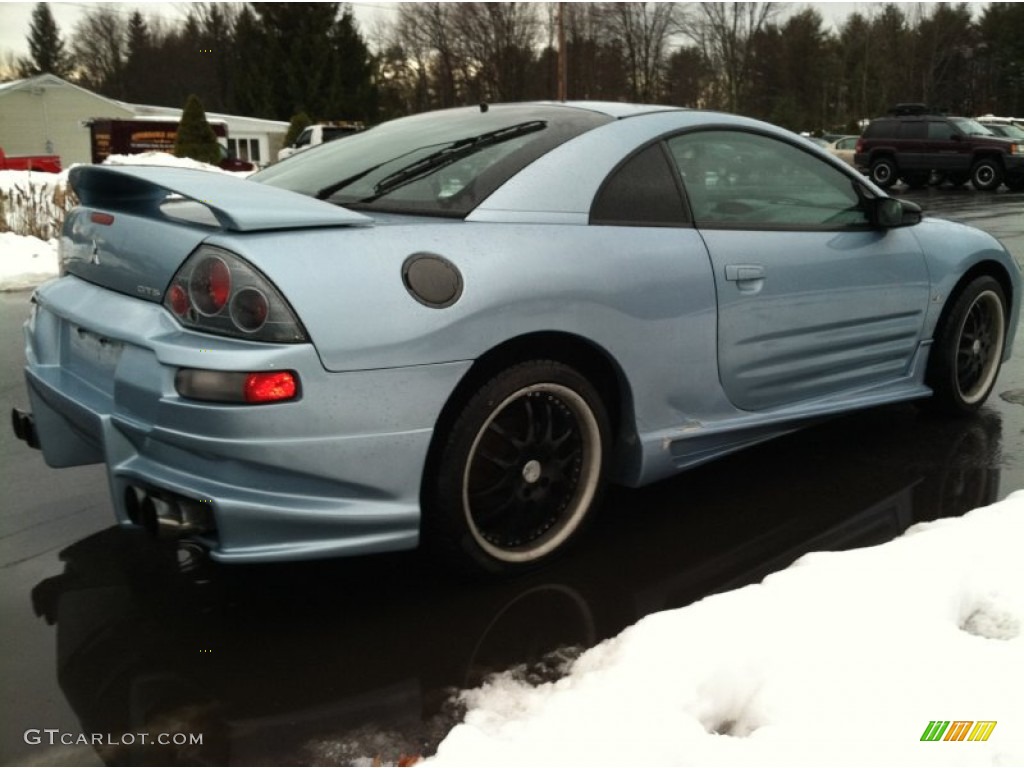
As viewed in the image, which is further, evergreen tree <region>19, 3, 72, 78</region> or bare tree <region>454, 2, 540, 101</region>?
evergreen tree <region>19, 3, 72, 78</region>

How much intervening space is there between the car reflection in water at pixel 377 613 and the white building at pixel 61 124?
45.0 metres

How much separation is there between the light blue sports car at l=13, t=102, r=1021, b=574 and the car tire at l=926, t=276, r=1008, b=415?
45 centimetres

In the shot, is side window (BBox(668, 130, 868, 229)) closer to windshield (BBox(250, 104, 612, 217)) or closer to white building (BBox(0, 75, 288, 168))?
windshield (BBox(250, 104, 612, 217))

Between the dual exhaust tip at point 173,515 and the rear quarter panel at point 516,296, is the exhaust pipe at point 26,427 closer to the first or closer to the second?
the dual exhaust tip at point 173,515

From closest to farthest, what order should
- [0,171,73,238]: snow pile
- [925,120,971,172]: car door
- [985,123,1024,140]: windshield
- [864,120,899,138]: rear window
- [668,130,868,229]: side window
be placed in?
[668,130,868,229]: side window → [0,171,73,238]: snow pile → [925,120,971,172]: car door → [985,123,1024,140]: windshield → [864,120,899,138]: rear window

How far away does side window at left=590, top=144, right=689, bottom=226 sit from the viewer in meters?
3.23

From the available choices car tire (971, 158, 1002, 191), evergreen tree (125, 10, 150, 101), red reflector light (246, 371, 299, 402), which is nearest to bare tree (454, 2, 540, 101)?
evergreen tree (125, 10, 150, 101)

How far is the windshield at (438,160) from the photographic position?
3137 mm

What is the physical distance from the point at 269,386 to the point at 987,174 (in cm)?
2560

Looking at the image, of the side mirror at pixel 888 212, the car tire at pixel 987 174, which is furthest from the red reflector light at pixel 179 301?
the car tire at pixel 987 174

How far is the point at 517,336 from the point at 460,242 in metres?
0.31

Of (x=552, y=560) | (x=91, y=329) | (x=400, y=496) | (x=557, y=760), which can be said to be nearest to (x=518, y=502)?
(x=552, y=560)

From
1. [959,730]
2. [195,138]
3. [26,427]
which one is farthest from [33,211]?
[195,138]

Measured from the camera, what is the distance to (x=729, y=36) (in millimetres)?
60281
